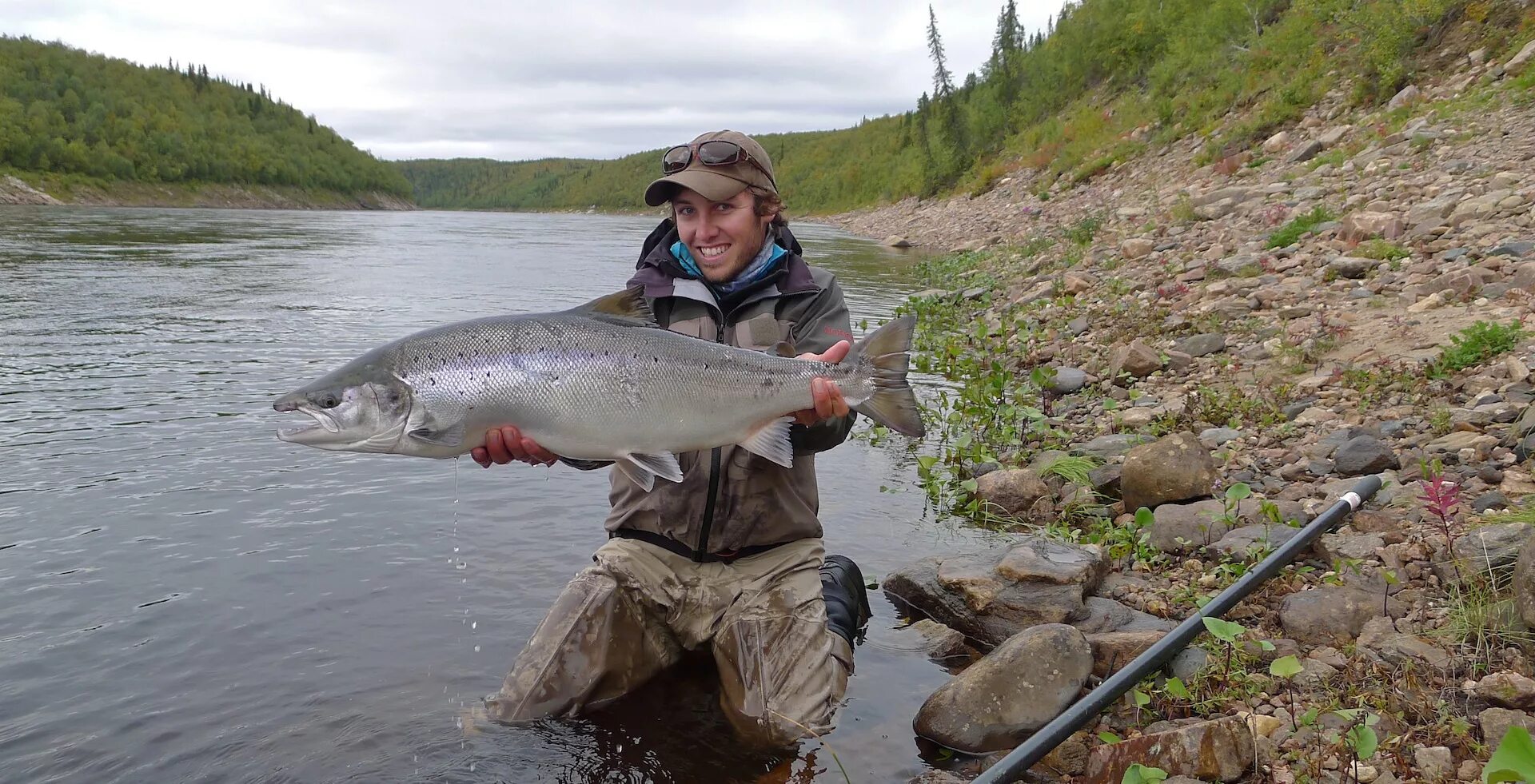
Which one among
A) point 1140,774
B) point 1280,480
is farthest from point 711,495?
point 1280,480

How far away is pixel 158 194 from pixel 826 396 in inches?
3945

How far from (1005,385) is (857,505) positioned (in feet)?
9.74

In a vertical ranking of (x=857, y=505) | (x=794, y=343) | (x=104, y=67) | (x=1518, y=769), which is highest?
(x=104, y=67)

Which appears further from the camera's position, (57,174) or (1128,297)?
(57,174)

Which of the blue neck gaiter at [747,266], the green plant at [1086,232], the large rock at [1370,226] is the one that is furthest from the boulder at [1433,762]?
the green plant at [1086,232]

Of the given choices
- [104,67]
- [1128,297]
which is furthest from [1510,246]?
[104,67]

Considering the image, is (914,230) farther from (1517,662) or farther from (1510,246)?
(1517,662)

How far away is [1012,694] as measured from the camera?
398 centimetres

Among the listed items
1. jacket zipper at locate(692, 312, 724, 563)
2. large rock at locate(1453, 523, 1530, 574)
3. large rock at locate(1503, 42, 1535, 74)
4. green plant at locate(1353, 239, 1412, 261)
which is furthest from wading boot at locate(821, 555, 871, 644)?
large rock at locate(1503, 42, 1535, 74)

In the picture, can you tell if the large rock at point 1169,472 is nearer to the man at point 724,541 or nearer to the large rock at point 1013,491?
the large rock at point 1013,491

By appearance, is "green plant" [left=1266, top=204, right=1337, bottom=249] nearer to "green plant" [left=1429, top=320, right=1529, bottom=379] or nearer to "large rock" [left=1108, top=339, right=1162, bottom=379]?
"large rock" [left=1108, top=339, right=1162, bottom=379]

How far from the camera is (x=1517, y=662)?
125 inches

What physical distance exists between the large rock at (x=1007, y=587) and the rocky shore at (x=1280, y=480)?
0.01 metres

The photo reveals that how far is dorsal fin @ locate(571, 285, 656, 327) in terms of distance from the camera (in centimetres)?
395
